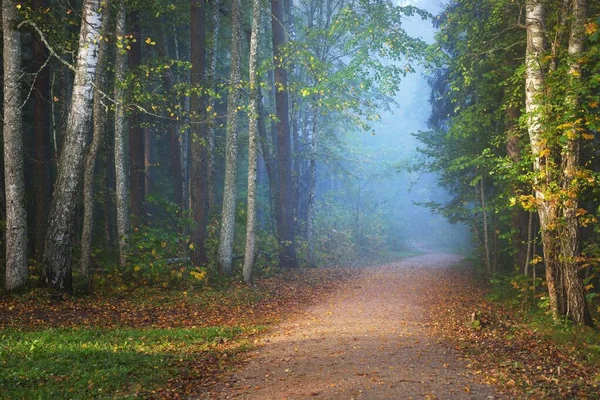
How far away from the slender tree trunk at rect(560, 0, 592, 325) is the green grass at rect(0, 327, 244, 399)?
6.98m

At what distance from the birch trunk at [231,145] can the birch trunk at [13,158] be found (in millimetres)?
6037

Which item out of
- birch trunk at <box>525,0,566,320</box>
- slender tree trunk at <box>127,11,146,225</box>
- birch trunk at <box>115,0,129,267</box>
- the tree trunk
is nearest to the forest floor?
birch trunk at <box>525,0,566,320</box>

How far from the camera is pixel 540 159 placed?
10.1 meters

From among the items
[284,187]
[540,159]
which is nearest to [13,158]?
[284,187]

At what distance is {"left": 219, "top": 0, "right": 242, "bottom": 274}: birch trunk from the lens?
15.7m

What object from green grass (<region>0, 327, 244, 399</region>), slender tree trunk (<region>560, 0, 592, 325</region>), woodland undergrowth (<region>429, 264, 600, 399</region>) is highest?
slender tree trunk (<region>560, 0, 592, 325</region>)

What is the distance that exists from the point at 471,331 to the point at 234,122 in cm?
983

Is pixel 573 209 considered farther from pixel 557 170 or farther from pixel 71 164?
pixel 71 164

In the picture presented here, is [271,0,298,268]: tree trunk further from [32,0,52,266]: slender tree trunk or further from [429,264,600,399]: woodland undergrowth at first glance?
[32,0,52,266]: slender tree trunk

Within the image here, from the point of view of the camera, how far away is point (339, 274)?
2177 cm

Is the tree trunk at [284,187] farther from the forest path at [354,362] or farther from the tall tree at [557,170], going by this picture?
the tall tree at [557,170]

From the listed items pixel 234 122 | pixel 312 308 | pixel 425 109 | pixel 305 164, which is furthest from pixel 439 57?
pixel 425 109

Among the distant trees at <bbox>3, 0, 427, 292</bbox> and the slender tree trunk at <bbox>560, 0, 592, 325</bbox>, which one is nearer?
the slender tree trunk at <bbox>560, 0, 592, 325</bbox>

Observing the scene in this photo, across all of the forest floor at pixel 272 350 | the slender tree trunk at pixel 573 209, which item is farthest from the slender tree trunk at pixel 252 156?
the slender tree trunk at pixel 573 209
